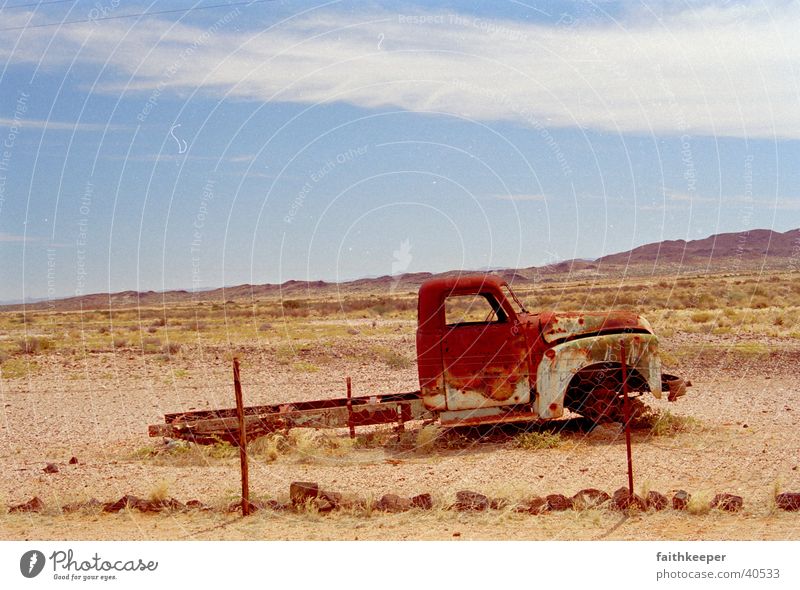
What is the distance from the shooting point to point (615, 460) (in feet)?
33.0

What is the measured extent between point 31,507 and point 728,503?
691cm

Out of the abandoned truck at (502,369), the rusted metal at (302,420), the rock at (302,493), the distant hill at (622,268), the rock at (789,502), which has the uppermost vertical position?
the distant hill at (622,268)

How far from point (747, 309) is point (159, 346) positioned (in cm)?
2280

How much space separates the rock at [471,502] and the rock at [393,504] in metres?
0.48

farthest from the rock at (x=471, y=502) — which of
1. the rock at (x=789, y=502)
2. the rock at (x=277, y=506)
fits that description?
the rock at (x=789, y=502)

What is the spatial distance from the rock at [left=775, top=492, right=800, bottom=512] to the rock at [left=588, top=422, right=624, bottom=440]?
10.2 feet

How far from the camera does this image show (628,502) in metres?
8.15

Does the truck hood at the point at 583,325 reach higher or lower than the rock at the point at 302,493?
higher

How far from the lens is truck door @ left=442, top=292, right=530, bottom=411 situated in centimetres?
1073

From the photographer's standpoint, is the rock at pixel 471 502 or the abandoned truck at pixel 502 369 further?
the abandoned truck at pixel 502 369

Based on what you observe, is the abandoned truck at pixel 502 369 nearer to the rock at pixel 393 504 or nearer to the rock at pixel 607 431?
the rock at pixel 607 431

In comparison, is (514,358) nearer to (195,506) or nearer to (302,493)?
(302,493)

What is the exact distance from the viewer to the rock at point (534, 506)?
8.17 meters

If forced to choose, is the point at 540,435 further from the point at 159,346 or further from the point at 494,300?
the point at 159,346
